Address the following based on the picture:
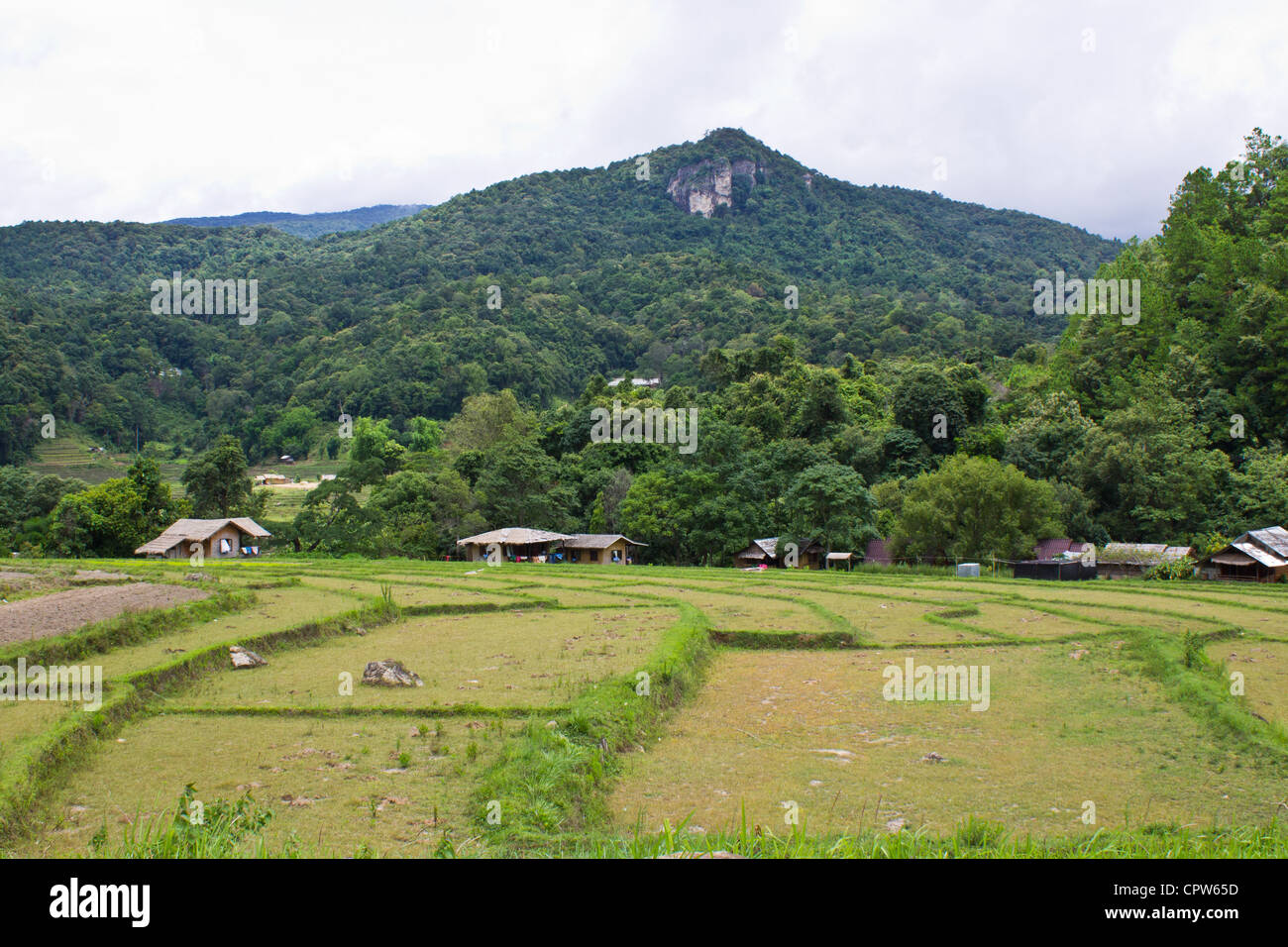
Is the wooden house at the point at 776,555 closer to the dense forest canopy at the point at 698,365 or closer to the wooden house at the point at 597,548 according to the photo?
the dense forest canopy at the point at 698,365

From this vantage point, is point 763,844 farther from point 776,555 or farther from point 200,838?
point 776,555

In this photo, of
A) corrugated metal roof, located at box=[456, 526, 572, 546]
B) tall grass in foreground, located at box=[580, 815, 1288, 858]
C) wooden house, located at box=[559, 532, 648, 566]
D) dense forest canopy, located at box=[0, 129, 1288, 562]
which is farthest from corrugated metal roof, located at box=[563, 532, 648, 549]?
tall grass in foreground, located at box=[580, 815, 1288, 858]

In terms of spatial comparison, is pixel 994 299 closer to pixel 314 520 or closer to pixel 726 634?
pixel 314 520

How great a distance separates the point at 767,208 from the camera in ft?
548

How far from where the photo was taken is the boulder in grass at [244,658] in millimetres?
16781

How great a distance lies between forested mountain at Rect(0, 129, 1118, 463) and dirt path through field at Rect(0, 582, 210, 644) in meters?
56.9

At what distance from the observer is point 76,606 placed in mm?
20828

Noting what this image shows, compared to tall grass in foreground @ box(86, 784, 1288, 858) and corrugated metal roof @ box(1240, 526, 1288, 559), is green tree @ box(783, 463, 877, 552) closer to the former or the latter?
corrugated metal roof @ box(1240, 526, 1288, 559)

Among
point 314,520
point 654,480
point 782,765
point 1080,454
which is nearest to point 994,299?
point 1080,454

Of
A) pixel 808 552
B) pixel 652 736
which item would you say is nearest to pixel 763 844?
pixel 652 736

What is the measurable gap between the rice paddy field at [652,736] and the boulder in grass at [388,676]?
20 centimetres

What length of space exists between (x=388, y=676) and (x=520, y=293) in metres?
102

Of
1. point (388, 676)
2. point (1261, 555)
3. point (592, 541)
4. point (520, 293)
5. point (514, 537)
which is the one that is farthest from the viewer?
point (520, 293)

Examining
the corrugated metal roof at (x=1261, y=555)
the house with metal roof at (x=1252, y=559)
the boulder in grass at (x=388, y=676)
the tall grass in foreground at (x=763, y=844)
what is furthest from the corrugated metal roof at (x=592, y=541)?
the tall grass in foreground at (x=763, y=844)
